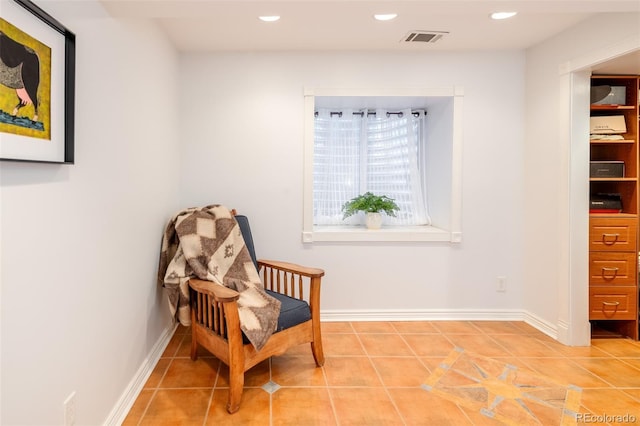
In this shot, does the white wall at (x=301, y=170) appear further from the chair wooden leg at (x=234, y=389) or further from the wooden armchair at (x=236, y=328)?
the chair wooden leg at (x=234, y=389)

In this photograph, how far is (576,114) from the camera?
2.74 m

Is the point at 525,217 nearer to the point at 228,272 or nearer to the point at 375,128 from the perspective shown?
the point at 375,128

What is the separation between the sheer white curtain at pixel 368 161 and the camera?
151 inches

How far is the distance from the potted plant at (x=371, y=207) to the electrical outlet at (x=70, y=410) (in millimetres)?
2543

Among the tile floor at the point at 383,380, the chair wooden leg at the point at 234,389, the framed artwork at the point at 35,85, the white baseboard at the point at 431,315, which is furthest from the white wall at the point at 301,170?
the framed artwork at the point at 35,85

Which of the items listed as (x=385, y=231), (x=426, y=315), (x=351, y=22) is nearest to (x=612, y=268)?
(x=426, y=315)

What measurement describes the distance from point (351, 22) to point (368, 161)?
150 cm

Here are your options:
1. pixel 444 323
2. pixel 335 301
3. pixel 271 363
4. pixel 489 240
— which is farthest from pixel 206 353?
pixel 489 240

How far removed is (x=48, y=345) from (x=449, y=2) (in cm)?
207

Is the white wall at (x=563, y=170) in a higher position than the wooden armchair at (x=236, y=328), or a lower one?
higher

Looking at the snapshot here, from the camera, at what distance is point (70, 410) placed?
4.82 ft
